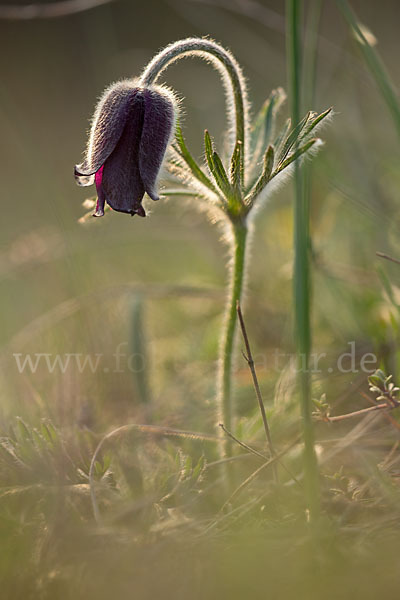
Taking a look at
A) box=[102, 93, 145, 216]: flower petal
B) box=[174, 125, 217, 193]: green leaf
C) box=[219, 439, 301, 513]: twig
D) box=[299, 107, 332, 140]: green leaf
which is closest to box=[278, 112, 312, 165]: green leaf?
box=[299, 107, 332, 140]: green leaf

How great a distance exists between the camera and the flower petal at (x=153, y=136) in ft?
3.57

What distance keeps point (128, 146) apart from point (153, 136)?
5cm

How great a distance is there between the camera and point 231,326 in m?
1.23

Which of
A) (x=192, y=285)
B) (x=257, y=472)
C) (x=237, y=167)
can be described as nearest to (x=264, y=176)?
(x=237, y=167)

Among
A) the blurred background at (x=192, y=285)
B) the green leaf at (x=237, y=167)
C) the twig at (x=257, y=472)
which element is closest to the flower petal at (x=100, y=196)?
the blurred background at (x=192, y=285)

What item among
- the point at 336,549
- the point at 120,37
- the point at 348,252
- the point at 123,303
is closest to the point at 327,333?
the point at 348,252

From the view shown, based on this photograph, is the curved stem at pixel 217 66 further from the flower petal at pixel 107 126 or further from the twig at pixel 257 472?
the twig at pixel 257 472

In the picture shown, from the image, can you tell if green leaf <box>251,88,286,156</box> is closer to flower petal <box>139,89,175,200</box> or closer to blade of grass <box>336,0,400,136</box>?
blade of grass <box>336,0,400,136</box>

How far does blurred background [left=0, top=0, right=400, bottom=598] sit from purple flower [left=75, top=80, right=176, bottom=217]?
173 mm

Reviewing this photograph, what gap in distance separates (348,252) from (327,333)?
0.37 m

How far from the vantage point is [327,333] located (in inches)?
68.6

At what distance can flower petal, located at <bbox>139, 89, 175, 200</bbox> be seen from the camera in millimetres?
1089

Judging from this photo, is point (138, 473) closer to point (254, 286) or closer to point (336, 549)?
point (336, 549)

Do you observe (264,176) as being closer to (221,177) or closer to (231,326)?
(221,177)
